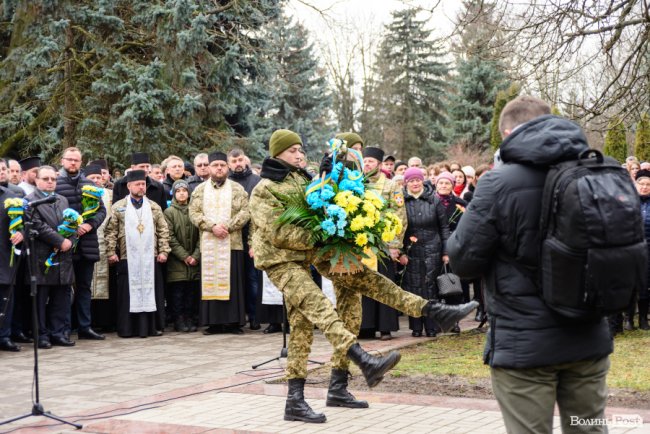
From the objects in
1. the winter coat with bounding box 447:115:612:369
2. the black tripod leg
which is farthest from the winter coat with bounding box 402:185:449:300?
the winter coat with bounding box 447:115:612:369

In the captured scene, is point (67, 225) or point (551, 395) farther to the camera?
point (67, 225)

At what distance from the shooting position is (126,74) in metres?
20.8

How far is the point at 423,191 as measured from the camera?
12086mm

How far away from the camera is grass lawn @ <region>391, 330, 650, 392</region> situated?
8664mm

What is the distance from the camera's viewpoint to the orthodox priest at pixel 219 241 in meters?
12.9

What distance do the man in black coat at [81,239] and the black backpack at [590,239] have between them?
30.1 ft

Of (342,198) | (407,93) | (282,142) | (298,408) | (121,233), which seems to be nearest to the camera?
(298,408)

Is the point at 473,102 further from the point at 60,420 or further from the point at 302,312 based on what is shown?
the point at 60,420

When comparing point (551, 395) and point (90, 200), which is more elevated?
point (90, 200)

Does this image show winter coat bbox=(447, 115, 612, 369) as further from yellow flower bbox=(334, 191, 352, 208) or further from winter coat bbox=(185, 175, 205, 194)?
winter coat bbox=(185, 175, 205, 194)

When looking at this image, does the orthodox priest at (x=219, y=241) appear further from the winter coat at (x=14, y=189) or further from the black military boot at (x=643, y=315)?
the black military boot at (x=643, y=315)

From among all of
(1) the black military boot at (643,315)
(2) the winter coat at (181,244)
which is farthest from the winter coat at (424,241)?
(2) the winter coat at (181,244)

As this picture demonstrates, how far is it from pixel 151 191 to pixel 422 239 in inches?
178

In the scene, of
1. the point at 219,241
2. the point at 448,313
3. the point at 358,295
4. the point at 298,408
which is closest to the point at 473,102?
the point at 219,241
